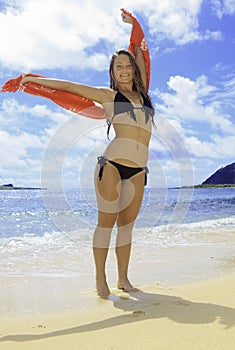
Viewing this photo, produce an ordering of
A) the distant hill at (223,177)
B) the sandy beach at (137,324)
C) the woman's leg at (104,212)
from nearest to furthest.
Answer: the sandy beach at (137,324) → the woman's leg at (104,212) → the distant hill at (223,177)

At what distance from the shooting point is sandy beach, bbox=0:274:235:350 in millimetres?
2092

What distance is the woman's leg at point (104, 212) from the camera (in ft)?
11.5

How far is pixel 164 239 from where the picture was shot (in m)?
7.80

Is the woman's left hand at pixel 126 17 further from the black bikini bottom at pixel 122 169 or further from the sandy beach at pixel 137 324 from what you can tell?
the sandy beach at pixel 137 324

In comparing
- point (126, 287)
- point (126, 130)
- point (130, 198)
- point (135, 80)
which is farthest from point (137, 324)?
point (135, 80)

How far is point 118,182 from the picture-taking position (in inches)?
140

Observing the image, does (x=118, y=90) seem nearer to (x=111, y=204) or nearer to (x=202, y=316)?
(x=111, y=204)

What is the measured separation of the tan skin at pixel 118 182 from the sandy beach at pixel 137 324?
1.14ft

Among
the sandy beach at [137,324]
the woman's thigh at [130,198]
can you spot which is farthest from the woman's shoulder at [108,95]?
the sandy beach at [137,324]

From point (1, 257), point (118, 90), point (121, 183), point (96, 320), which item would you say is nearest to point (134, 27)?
point (118, 90)

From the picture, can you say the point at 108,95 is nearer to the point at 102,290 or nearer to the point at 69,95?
the point at 69,95

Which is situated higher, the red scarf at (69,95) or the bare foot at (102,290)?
the red scarf at (69,95)

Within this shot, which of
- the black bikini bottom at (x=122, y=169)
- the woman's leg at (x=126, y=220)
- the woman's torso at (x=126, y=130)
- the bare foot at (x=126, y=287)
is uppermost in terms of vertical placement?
the woman's torso at (x=126, y=130)

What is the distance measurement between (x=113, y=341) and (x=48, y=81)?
7.42ft
